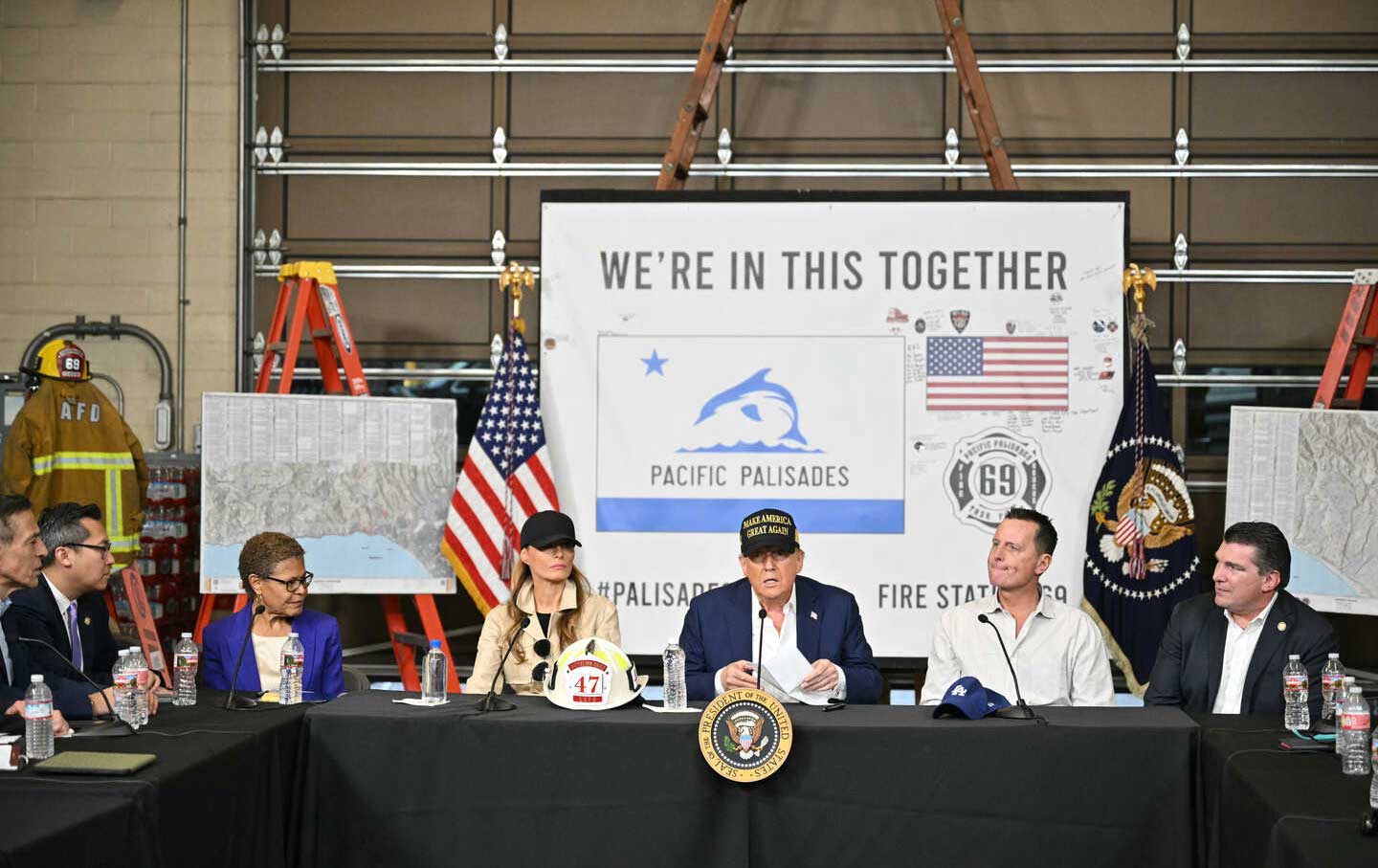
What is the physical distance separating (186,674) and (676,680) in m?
1.27

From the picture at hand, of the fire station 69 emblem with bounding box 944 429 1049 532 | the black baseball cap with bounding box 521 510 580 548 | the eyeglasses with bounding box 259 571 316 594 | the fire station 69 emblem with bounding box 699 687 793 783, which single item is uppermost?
the fire station 69 emblem with bounding box 944 429 1049 532

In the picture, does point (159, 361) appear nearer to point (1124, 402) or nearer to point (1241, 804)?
point (1124, 402)

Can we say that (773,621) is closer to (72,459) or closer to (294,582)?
(294,582)

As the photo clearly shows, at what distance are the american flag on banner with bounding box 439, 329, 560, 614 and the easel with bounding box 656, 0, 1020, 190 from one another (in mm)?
1051

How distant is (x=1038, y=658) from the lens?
410cm

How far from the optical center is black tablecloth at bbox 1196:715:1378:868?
2.53m

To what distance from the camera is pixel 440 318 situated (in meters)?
6.29

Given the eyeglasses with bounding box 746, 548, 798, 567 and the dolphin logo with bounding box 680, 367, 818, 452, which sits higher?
the dolphin logo with bounding box 680, 367, 818, 452

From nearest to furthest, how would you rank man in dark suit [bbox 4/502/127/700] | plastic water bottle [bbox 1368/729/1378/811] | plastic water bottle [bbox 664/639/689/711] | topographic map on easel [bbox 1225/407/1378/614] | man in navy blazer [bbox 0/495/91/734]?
1. plastic water bottle [bbox 1368/729/1378/811]
2. man in navy blazer [bbox 0/495/91/734]
3. plastic water bottle [bbox 664/639/689/711]
4. man in dark suit [bbox 4/502/127/700]
5. topographic map on easel [bbox 1225/407/1378/614]

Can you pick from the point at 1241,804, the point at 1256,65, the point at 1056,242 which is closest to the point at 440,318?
the point at 1056,242

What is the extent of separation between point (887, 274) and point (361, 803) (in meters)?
2.96

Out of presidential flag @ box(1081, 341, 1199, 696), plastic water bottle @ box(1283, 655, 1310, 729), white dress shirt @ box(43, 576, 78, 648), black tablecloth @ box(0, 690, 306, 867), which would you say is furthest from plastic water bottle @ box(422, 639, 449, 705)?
presidential flag @ box(1081, 341, 1199, 696)

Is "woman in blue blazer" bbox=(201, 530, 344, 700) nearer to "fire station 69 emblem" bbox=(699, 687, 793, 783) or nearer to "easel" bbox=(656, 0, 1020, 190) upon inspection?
"fire station 69 emblem" bbox=(699, 687, 793, 783)

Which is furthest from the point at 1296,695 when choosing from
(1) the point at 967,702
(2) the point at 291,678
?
(2) the point at 291,678
